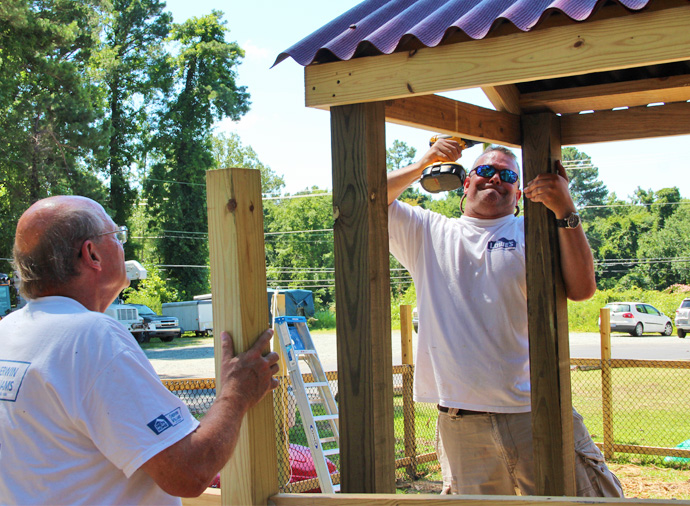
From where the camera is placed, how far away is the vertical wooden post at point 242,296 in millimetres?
1881

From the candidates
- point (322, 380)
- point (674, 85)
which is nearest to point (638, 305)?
point (322, 380)

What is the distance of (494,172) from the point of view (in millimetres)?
3098

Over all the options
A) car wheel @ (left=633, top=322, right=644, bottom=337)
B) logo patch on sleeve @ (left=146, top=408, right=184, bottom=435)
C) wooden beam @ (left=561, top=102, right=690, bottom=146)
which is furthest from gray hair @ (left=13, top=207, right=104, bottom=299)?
car wheel @ (left=633, top=322, right=644, bottom=337)

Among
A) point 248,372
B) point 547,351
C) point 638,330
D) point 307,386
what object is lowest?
point 638,330

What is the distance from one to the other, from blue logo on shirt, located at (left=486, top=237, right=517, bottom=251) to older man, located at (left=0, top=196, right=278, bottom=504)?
169 cm

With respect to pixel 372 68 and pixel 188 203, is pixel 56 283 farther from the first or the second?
pixel 188 203

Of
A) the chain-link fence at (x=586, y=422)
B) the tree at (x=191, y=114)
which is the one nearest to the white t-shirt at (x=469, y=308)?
the chain-link fence at (x=586, y=422)

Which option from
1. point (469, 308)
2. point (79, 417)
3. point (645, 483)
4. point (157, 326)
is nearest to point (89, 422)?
point (79, 417)

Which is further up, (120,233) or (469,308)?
(120,233)

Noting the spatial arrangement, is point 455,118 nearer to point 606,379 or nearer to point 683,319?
point 606,379

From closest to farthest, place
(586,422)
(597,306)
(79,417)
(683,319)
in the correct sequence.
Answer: (79,417) < (586,422) < (683,319) < (597,306)

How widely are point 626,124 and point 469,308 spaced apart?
1.25 m

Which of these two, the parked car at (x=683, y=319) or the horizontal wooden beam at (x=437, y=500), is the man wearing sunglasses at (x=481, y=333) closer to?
the horizontal wooden beam at (x=437, y=500)

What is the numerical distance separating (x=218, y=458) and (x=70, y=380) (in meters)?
0.40
